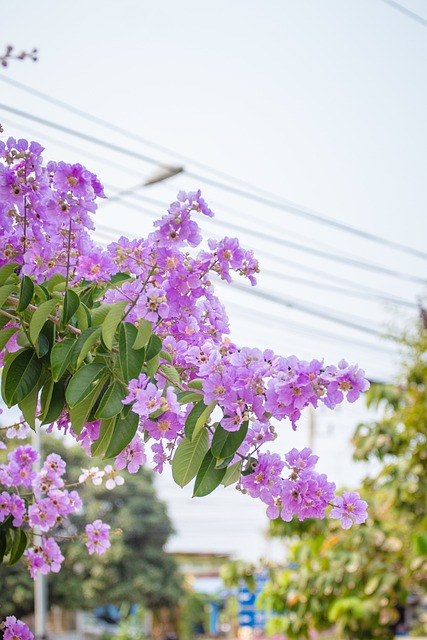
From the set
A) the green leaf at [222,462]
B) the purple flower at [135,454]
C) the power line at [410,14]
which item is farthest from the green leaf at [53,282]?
the power line at [410,14]

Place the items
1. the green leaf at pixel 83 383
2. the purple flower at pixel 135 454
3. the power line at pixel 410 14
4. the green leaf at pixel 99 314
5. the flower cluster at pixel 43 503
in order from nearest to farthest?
the green leaf at pixel 83 383 → the green leaf at pixel 99 314 → the purple flower at pixel 135 454 → the flower cluster at pixel 43 503 → the power line at pixel 410 14

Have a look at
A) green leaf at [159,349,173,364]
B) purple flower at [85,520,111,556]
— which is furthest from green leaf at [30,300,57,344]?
purple flower at [85,520,111,556]

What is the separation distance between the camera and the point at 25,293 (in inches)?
56.1

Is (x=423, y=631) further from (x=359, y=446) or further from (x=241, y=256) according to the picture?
(x=241, y=256)

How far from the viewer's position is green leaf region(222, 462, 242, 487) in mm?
1483

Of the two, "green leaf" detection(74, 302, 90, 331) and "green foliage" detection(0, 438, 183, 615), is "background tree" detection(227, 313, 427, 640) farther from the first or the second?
"green foliage" detection(0, 438, 183, 615)

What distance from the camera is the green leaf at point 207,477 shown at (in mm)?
1417

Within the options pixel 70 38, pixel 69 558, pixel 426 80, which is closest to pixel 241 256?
pixel 70 38

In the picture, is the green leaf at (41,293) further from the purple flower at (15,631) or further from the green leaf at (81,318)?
the purple flower at (15,631)

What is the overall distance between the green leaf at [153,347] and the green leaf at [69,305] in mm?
138

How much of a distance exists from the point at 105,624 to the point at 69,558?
9.79m

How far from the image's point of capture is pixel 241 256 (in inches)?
60.7

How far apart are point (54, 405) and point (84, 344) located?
20cm

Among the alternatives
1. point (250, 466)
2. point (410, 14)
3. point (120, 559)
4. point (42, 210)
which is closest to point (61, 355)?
point (42, 210)
